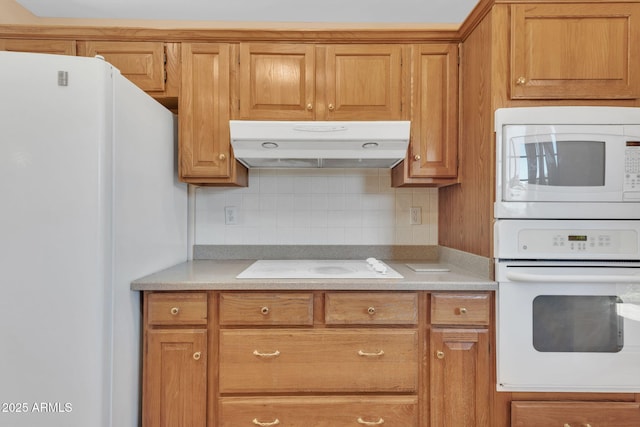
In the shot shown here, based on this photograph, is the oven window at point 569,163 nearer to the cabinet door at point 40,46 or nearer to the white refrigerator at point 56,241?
the white refrigerator at point 56,241

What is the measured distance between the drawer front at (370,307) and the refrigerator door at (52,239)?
890 mm

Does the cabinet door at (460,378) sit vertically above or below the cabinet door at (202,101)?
below

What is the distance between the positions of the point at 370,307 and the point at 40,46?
2.11 meters

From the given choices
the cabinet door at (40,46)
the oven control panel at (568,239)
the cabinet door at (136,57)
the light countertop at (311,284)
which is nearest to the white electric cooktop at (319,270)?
the light countertop at (311,284)

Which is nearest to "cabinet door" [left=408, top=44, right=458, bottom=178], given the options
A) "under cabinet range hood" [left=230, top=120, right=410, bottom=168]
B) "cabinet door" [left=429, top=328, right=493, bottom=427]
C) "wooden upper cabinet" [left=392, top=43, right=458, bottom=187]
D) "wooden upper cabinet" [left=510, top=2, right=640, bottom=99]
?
"wooden upper cabinet" [left=392, top=43, right=458, bottom=187]

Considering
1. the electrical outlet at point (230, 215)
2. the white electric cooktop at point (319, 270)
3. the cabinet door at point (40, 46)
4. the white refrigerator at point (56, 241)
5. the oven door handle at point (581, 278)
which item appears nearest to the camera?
the white refrigerator at point (56, 241)

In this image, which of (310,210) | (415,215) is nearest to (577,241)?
(415,215)

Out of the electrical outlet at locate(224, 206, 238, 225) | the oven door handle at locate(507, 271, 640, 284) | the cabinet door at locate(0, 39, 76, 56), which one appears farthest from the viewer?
the electrical outlet at locate(224, 206, 238, 225)

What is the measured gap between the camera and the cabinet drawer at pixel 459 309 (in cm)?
145

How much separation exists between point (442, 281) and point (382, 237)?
2.30 feet

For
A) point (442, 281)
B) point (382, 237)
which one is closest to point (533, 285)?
point (442, 281)

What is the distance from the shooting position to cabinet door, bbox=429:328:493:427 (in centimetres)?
144

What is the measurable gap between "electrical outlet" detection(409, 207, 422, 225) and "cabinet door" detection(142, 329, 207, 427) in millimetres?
1353

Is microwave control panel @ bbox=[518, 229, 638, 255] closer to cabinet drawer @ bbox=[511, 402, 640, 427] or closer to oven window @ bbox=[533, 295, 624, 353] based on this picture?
oven window @ bbox=[533, 295, 624, 353]
